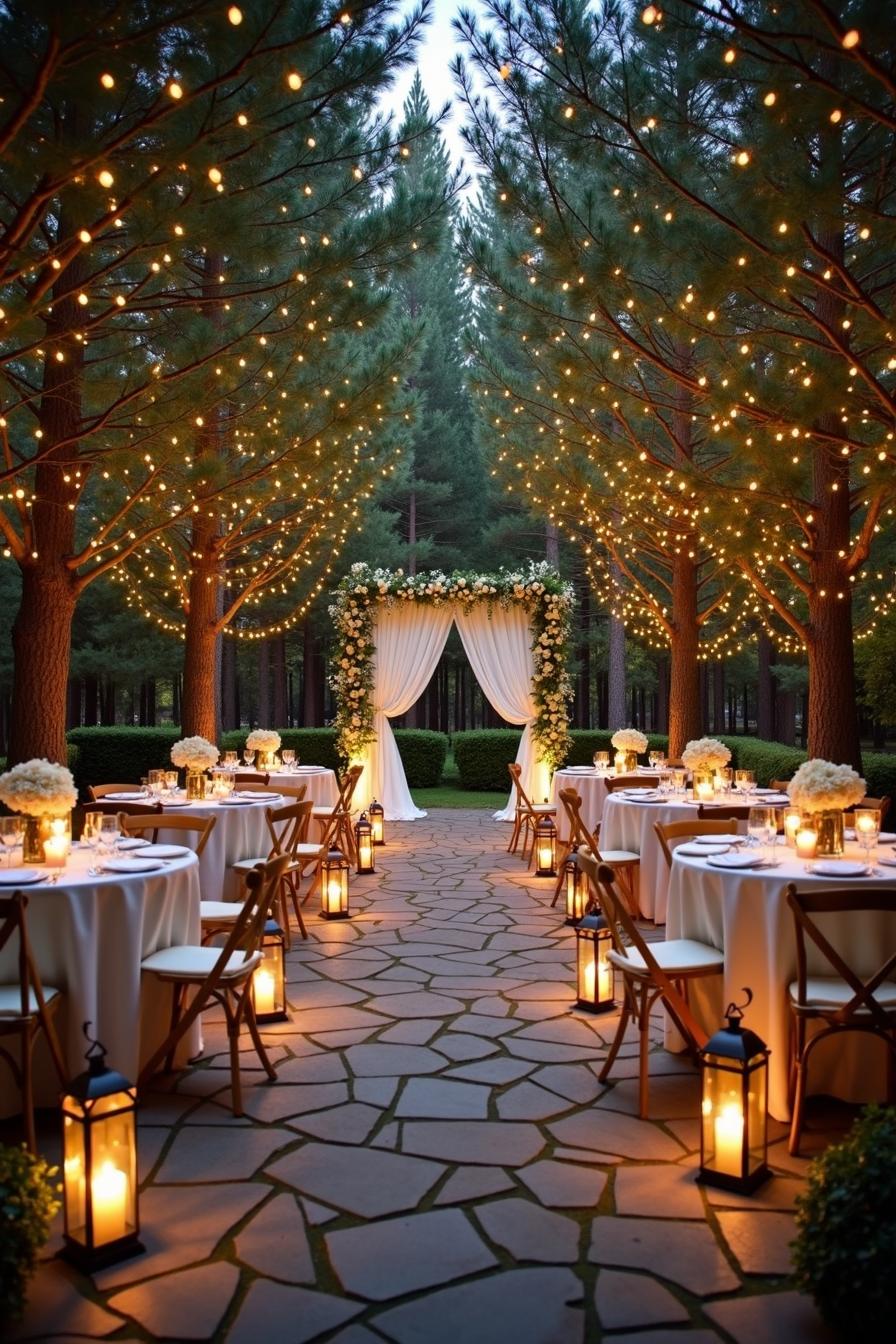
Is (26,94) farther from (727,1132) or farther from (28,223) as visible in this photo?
(727,1132)

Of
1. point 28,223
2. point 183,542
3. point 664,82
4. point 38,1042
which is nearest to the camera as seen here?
point 38,1042

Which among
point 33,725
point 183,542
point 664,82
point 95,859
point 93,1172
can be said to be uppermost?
point 664,82

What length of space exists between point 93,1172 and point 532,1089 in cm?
177

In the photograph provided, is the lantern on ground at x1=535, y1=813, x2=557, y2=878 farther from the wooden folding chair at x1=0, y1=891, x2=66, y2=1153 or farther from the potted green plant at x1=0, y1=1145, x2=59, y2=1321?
the potted green plant at x1=0, y1=1145, x2=59, y2=1321

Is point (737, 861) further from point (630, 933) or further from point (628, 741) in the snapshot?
point (628, 741)

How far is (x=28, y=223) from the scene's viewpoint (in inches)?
169

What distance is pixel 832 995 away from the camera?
3291 millimetres

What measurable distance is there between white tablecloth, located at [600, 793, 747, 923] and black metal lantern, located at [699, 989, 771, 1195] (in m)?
3.25

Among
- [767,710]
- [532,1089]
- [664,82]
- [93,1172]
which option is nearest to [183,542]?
[664,82]

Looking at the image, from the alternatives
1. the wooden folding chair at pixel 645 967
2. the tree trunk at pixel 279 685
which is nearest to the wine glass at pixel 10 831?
the wooden folding chair at pixel 645 967

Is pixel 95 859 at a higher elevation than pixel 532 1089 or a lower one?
higher

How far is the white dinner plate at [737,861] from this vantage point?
12.5ft

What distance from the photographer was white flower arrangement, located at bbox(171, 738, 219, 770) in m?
6.84

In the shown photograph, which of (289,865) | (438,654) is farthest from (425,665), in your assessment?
(289,865)
